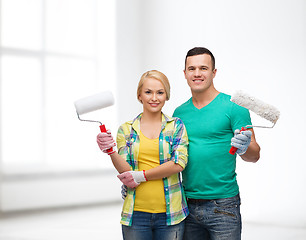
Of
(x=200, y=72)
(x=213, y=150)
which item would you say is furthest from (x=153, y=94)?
(x=213, y=150)

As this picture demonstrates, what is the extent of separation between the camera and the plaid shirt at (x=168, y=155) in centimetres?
150

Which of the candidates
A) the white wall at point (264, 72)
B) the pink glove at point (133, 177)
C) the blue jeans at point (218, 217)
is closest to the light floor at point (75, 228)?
the white wall at point (264, 72)

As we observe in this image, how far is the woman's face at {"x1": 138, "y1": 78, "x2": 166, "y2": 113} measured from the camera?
156cm

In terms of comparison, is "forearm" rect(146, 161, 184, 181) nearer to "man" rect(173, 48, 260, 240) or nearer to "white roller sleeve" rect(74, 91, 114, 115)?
"man" rect(173, 48, 260, 240)

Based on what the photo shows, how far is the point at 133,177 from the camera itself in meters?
1.47

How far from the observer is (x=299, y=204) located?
3822 mm

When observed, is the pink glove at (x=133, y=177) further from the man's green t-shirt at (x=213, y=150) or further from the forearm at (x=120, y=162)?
the man's green t-shirt at (x=213, y=150)

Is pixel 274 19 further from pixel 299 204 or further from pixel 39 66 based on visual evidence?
pixel 39 66

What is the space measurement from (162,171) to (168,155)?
78 millimetres

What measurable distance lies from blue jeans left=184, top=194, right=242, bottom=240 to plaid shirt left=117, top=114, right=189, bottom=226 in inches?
2.1

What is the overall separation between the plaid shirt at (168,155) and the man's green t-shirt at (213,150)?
63 millimetres

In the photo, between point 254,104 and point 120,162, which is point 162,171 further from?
point 254,104

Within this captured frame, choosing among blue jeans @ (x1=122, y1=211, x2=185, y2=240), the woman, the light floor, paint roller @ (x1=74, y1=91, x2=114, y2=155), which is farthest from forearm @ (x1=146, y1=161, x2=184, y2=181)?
the light floor

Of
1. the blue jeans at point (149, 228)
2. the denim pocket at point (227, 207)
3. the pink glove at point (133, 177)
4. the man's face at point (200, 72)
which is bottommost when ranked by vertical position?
the blue jeans at point (149, 228)
